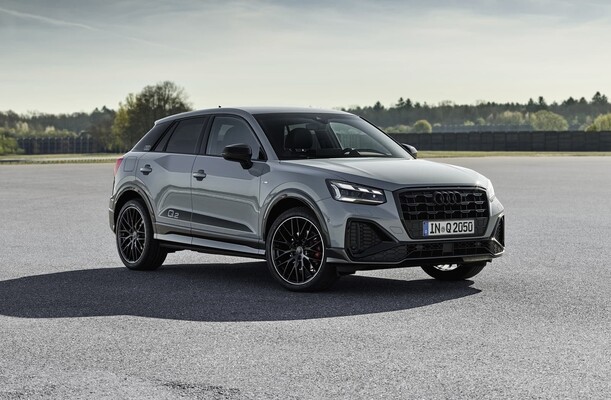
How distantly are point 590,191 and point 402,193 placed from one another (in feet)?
60.4

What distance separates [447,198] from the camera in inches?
351

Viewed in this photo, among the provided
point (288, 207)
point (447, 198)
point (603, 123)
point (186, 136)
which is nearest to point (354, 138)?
point (288, 207)

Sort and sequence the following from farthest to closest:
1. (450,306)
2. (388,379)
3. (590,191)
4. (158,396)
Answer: (590,191), (450,306), (388,379), (158,396)

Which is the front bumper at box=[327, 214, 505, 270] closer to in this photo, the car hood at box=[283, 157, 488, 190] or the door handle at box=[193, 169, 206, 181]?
the car hood at box=[283, 157, 488, 190]

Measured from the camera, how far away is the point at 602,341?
6.84 metres

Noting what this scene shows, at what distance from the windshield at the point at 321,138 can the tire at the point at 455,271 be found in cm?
119

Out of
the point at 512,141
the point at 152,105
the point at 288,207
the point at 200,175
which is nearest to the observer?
the point at 288,207

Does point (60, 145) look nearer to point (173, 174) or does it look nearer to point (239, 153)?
point (173, 174)

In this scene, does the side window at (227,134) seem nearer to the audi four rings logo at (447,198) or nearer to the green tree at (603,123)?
the audi four rings logo at (447,198)

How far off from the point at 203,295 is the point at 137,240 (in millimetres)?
2187

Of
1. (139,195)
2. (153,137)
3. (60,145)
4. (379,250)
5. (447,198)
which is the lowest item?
(60,145)

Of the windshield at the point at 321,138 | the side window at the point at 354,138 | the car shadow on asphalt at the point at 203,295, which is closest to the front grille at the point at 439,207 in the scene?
the car shadow on asphalt at the point at 203,295

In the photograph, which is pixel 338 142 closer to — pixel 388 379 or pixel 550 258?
pixel 550 258

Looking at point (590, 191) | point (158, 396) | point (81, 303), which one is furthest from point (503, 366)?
point (590, 191)
